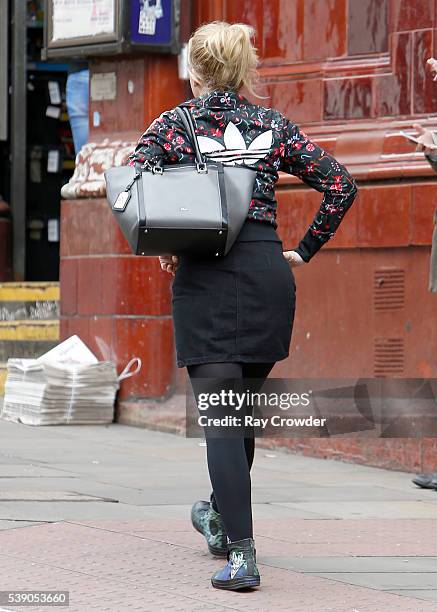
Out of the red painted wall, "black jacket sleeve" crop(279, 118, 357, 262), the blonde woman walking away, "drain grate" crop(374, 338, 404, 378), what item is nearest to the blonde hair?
the blonde woman walking away

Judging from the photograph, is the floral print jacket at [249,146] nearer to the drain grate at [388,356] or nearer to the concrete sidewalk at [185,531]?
the concrete sidewalk at [185,531]

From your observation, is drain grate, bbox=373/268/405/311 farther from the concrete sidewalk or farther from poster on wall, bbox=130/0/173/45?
poster on wall, bbox=130/0/173/45

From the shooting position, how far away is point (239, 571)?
4.82 metres

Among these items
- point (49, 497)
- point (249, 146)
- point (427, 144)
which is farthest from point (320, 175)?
point (49, 497)

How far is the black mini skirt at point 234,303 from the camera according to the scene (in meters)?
4.88

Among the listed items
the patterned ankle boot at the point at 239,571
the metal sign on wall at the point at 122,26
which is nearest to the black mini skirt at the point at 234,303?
the patterned ankle boot at the point at 239,571

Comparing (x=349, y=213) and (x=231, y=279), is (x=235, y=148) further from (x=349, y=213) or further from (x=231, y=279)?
(x=349, y=213)

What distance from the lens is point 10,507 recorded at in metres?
6.21

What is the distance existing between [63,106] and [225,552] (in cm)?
831

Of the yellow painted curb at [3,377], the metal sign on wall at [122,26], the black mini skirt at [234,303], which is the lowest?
the yellow painted curb at [3,377]

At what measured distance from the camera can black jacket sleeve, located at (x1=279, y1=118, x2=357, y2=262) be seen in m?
5.06

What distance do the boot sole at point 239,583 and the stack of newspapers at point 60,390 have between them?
14.9 feet

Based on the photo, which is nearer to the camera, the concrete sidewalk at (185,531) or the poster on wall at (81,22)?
the concrete sidewalk at (185,531)

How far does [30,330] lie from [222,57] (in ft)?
20.3
